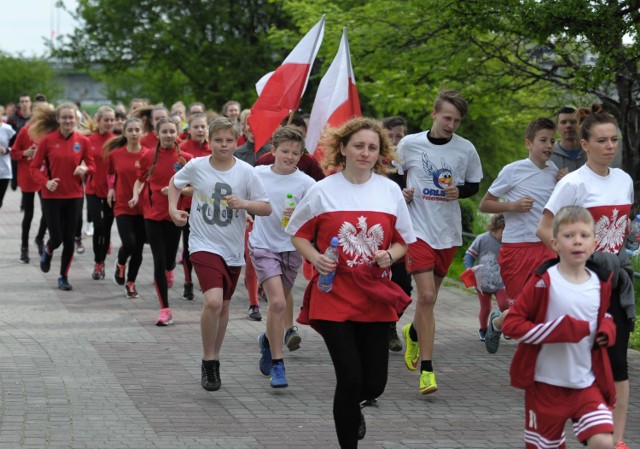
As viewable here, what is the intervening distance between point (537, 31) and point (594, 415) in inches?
195

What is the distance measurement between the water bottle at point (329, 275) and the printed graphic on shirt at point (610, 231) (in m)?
1.46

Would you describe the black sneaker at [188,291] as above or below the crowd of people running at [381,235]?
below

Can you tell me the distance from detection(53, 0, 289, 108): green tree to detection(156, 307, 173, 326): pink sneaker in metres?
23.2

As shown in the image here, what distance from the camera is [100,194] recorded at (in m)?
15.9

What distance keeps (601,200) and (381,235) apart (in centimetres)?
122

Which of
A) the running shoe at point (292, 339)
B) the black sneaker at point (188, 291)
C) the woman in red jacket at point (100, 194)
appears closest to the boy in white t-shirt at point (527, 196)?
the running shoe at point (292, 339)

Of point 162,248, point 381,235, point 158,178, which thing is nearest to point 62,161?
point 158,178

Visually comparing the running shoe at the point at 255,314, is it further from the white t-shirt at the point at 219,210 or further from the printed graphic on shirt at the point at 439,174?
the printed graphic on shirt at the point at 439,174

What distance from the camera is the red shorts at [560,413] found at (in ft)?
19.1

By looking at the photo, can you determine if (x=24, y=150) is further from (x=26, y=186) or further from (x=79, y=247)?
(x=79, y=247)

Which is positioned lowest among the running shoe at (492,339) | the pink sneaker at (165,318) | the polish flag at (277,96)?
the pink sneaker at (165,318)

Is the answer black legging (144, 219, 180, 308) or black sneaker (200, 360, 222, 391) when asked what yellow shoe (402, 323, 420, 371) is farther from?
black legging (144, 219, 180, 308)

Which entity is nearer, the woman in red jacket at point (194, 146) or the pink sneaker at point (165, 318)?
the pink sneaker at point (165, 318)

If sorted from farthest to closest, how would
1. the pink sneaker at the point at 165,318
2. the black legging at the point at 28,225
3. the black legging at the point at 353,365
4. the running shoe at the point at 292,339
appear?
the black legging at the point at 28,225 < the pink sneaker at the point at 165,318 < the running shoe at the point at 292,339 < the black legging at the point at 353,365
